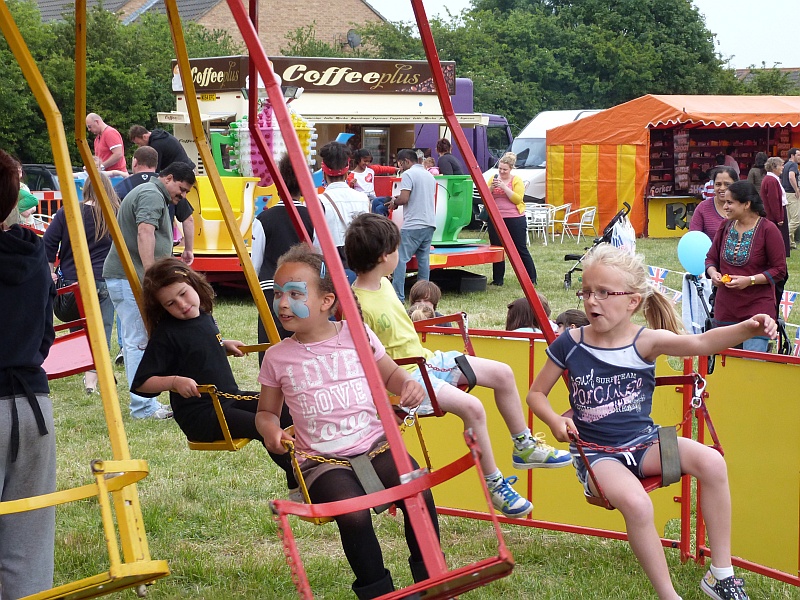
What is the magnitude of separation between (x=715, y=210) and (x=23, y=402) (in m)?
7.05

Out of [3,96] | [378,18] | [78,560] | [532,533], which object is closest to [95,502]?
[78,560]

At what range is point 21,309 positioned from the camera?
326 centimetres

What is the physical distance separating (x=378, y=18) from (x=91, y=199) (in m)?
40.5

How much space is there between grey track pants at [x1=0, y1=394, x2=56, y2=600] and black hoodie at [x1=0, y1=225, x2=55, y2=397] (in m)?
0.08

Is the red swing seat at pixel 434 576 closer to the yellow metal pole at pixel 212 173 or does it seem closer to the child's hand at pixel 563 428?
the child's hand at pixel 563 428

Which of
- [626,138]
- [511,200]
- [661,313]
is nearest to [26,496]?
[661,313]

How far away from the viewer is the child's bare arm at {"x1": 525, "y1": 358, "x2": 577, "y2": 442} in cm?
352

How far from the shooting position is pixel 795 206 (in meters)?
18.5

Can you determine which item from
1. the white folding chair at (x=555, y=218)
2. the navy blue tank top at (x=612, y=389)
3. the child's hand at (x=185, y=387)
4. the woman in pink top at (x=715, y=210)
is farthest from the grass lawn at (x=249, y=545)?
the white folding chair at (x=555, y=218)

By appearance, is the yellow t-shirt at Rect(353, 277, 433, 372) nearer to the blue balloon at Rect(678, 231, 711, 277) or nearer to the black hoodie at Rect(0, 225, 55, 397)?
the black hoodie at Rect(0, 225, 55, 397)

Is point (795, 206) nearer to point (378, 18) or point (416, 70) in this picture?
point (416, 70)

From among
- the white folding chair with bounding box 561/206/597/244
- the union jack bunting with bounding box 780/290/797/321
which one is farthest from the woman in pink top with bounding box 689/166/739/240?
the white folding chair with bounding box 561/206/597/244

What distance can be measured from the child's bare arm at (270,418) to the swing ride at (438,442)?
279 mm

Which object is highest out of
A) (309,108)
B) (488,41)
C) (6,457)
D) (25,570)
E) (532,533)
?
(488,41)
